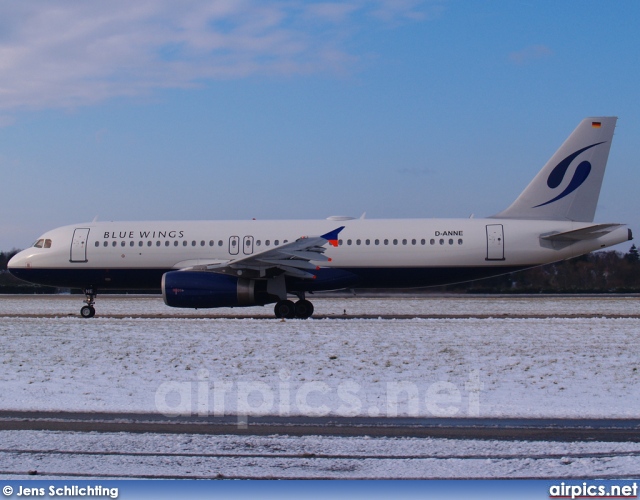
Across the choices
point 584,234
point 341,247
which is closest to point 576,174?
point 584,234

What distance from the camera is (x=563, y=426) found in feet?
25.7

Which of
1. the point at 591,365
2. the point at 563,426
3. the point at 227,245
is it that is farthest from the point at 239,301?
the point at 563,426

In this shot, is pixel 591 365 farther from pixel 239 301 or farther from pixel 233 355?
pixel 239 301

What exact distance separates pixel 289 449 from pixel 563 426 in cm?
315

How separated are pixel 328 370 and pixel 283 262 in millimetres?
9939

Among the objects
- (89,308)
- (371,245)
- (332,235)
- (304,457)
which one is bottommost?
(304,457)

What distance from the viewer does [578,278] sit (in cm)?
5050

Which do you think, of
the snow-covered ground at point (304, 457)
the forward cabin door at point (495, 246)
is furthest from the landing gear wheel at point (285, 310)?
the snow-covered ground at point (304, 457)

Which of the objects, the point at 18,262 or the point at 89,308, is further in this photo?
the point at 18,262

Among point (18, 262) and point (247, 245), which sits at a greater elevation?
point (247, 245)

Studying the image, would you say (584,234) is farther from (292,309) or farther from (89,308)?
(89,308)

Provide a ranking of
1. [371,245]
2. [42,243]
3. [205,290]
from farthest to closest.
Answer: [42,243] < [371,245] < [205,290]

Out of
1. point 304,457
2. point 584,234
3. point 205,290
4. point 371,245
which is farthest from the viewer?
point 371,245

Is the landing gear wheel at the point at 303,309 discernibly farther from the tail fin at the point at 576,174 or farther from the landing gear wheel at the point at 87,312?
the tail fin at the point at 576,174
